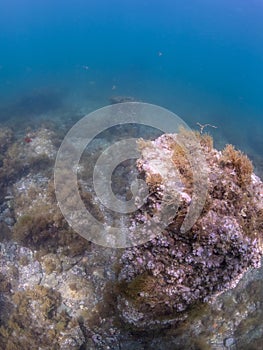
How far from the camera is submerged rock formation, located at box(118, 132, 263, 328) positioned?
4.40 meters

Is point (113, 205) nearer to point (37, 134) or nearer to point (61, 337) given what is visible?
point (61, 337)

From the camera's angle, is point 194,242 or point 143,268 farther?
point 143,268

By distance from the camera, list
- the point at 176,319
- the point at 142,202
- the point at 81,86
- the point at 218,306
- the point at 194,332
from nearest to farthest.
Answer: the point at 142,202 < the point at 176,319 < the point at 194,332 < the point at 218,306 < the point at 81,86

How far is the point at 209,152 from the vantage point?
5.27 m

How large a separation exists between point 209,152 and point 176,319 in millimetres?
3422

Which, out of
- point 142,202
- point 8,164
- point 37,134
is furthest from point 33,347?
point 37,134

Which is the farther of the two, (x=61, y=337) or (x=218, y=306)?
(x=218, y=306)

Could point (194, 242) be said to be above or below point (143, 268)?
above

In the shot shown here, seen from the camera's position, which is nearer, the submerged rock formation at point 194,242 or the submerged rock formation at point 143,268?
the submerged rock formation at point 194,242

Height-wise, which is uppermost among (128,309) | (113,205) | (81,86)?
(128,309)

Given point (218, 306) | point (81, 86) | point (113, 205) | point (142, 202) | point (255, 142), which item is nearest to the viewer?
point (142, 202)

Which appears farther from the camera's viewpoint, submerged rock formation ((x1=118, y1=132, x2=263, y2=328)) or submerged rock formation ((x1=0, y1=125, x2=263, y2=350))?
submerged rock formation ((x1=0, y1=125, x2=263, y2=350))

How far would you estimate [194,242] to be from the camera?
450cm

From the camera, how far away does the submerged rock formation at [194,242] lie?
4402 millimetres
